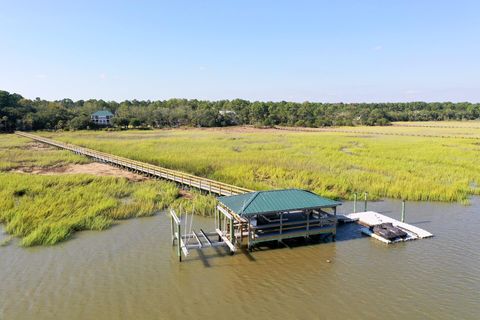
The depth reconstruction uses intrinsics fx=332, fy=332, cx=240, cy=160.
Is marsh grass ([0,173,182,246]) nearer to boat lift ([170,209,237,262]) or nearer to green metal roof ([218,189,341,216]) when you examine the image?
boat lift ([170,209,237,262])

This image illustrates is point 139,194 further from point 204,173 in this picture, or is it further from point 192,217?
point 204,173

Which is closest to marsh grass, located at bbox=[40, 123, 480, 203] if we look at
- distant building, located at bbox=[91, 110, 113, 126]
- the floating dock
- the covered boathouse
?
the floating dock

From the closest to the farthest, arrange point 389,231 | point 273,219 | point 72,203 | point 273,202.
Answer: point 273,202 → point 389,231 → point 273,219 → point 72,203

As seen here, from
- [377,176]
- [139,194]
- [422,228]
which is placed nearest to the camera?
[422,228]

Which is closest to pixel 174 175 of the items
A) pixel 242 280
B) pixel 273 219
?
pixel 273 219

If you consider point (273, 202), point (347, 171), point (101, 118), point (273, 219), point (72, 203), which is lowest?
point (273, 219)

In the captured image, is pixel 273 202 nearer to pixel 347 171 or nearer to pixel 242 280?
pixel 242 280

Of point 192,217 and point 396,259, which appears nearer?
point 396,259

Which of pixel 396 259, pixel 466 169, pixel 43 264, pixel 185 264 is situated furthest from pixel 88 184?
pixel 466 169
